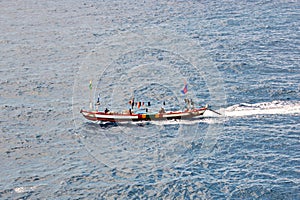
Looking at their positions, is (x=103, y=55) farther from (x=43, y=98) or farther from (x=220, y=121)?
(x=220, y=121)

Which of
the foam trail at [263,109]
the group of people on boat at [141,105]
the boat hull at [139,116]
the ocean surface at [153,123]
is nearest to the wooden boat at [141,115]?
the boat hull at [139,116]

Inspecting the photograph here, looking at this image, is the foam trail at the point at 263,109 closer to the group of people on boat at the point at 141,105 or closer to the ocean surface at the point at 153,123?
the ocean surface at the point at 153,123

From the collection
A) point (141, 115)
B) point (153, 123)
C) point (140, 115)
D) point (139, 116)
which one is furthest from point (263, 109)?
point (139, 116)

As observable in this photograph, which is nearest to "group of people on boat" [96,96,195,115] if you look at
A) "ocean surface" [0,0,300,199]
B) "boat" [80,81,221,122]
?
"boat" [80,81,221,122]

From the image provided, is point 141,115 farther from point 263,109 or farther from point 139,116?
point 263,109

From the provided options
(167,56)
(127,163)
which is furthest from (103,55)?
(127,163)

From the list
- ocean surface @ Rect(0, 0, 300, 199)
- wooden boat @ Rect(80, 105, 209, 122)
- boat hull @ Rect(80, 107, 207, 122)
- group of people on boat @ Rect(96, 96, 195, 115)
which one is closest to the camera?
ocean surface @ Rect(0, 0, 300, 199)

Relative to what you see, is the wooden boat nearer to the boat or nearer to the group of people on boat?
the boat
